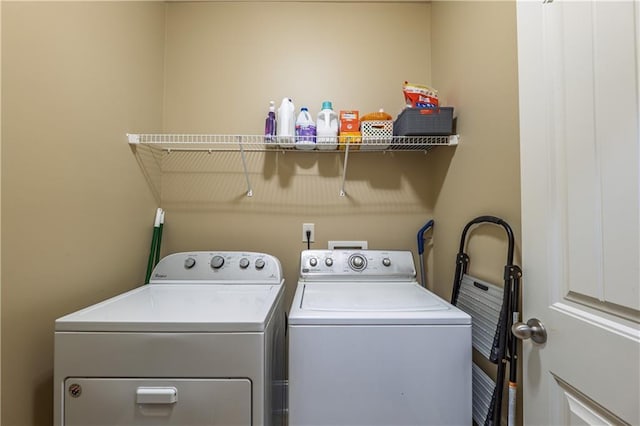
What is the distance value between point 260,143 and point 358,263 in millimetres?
937

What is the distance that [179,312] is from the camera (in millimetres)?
1041

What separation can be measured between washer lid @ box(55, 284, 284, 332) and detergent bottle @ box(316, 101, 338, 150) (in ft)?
2.90

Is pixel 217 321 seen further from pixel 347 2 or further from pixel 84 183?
pixel 347 2

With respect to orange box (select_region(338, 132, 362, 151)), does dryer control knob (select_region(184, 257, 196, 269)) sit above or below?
below

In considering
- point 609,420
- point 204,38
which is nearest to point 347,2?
point 204,38

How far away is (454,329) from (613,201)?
63 centimetres

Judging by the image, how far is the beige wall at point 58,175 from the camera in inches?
37.4

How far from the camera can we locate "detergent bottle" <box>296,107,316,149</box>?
1641 millimetres

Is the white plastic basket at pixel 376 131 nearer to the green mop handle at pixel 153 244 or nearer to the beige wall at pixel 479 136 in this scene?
the beige wall at pixel 479 136

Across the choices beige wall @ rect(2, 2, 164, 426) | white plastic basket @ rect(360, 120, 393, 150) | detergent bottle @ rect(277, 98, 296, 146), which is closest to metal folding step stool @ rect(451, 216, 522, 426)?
white plastic basket @ rect(360, 120, 393, 150)

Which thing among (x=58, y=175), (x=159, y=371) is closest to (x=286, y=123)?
(x=58, y=175)

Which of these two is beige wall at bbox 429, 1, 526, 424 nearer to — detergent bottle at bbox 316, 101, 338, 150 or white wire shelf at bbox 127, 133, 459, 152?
white wire shelf at bbox 127, 133, 459, 152

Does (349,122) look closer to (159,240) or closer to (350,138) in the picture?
(350,138)

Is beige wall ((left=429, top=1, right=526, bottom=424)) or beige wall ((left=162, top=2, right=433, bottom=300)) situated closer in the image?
beige wall ((left=429, top=1, right=526, bottom=424))
